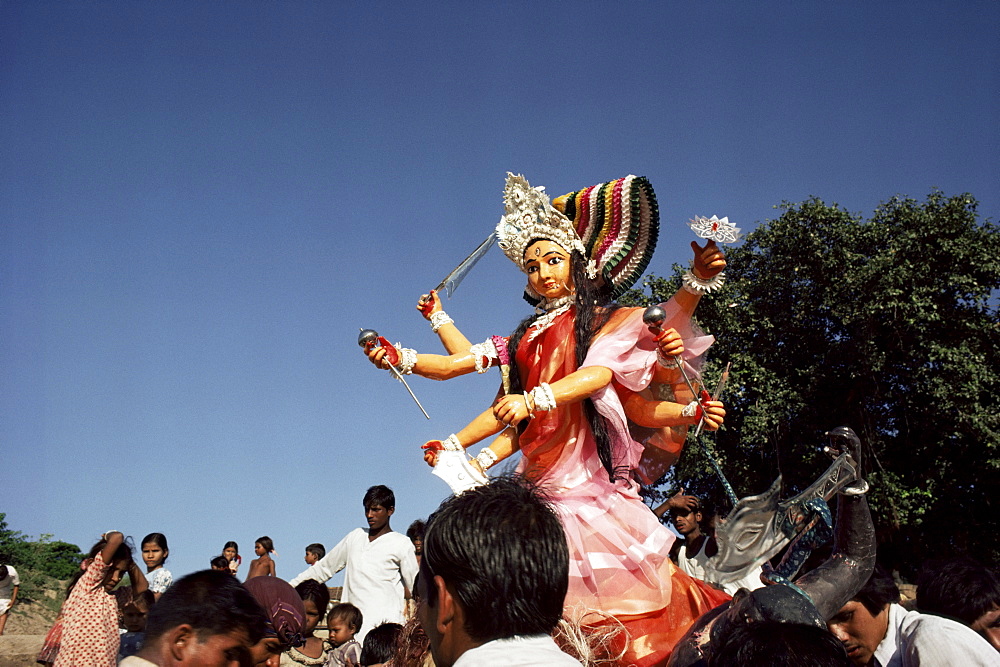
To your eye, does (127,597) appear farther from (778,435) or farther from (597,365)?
(778,435)

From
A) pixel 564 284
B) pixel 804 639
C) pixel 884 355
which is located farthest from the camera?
pixel 884 355

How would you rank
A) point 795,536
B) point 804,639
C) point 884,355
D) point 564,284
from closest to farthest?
point 804,639 < point 795,536 < point 564,284 < point 884,355

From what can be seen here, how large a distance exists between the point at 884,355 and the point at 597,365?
41.3 feet

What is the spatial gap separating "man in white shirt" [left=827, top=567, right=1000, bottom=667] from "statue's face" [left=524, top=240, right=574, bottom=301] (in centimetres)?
217

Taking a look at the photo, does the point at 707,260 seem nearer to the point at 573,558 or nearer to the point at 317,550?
Result: the point at 573,558

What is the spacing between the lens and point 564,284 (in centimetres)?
484

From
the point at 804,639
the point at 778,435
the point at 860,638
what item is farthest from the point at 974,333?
the point at 804,639

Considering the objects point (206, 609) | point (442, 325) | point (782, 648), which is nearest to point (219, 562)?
point (442, 325)

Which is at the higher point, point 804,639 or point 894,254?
point 894,254

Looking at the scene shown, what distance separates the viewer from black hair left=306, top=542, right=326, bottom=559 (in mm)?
10633

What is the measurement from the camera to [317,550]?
10703 mm

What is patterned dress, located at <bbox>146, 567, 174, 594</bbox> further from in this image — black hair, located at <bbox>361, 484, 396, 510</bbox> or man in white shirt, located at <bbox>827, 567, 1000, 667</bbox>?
man in white shirt, located at <bbox>827, 567, 1000, 667</bbox>

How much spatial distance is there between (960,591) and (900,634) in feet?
0.87

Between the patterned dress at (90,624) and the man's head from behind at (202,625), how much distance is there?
7.91ft
